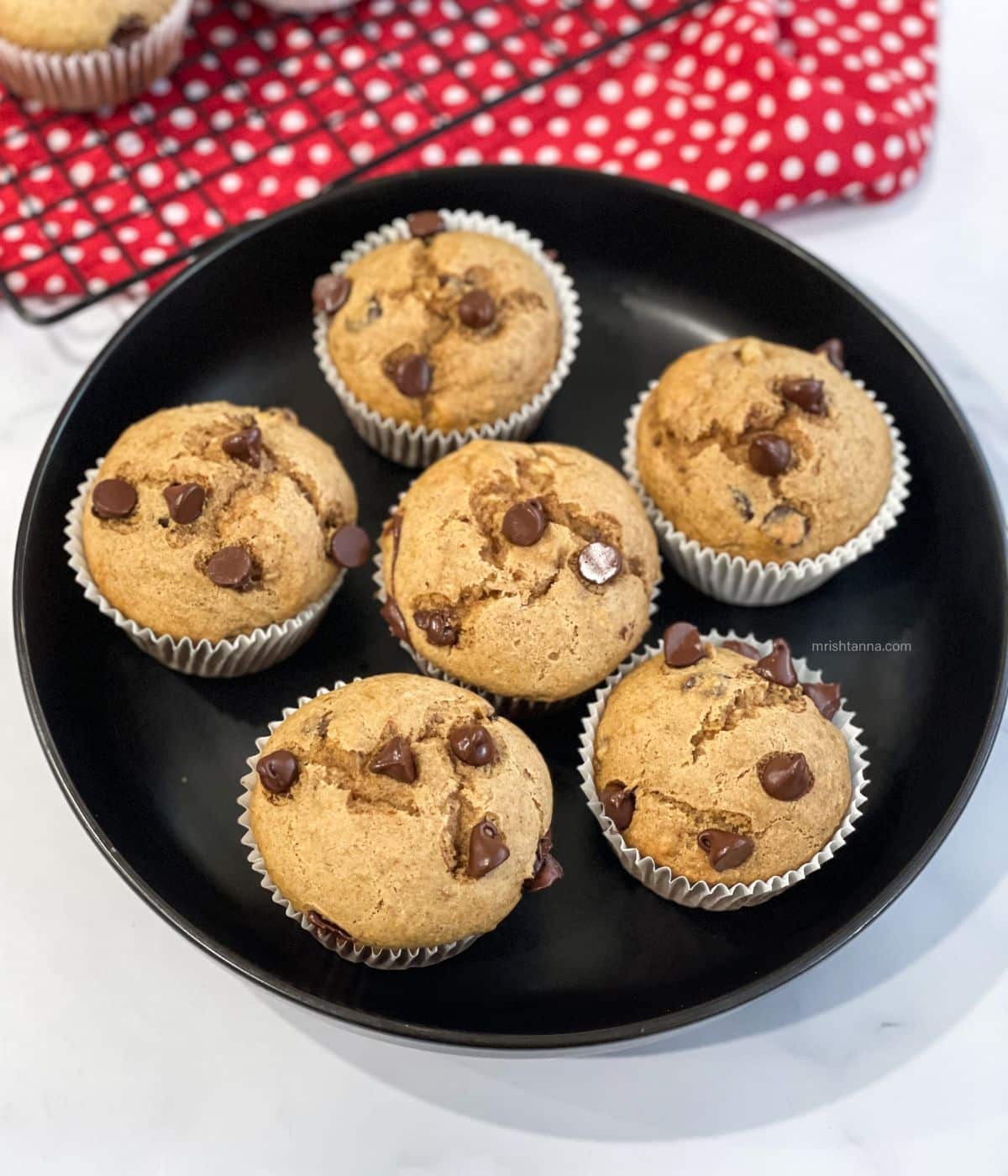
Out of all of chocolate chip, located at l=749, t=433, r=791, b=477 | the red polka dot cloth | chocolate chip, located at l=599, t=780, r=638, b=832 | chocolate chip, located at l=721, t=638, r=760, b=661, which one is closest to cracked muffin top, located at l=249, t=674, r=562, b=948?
chocolate chip, located at l=599, t=780, r=638, b=832

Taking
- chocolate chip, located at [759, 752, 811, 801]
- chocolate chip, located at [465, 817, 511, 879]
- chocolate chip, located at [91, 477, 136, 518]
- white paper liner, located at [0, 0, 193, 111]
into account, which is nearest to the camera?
chocolate chip, located at [465, 817, 511, 879]

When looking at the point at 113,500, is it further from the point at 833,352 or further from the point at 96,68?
the point at 833,352

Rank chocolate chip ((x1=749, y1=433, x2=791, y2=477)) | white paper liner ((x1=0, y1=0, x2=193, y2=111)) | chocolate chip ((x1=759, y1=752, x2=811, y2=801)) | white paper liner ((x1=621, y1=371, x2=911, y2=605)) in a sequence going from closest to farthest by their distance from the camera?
chocolate chip ((x1=759, y1=752, x2=811, y2=801)), chocolate chip ((x1=749, y1=433, x2=791, y2=477)), white paper liner ((x1=621, y1=371, x2=911, y2=605)), white paper liner ((x1=0, y1=0, x2=193, y2=111))

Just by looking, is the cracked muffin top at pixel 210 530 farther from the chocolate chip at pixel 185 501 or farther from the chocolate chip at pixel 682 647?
the chocolate chip at pixel 682 647

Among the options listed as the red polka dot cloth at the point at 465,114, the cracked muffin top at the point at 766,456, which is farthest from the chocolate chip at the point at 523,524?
the red polka dot cloth at the point at 465,114

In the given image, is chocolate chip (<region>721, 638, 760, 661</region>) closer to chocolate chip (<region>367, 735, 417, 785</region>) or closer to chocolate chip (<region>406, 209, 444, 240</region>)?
chocolate chip (<region>367, 735, 417, 785</region>)

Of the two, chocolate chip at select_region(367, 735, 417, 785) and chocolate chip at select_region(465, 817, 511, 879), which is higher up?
chocolate chip at select_region(367, 735, 417, 785)

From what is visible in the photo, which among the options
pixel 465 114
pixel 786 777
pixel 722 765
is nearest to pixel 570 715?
pixel 722 765
